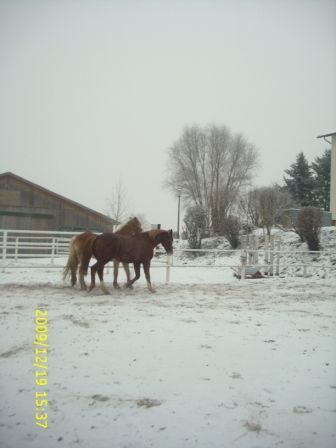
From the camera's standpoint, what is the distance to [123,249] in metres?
7.48

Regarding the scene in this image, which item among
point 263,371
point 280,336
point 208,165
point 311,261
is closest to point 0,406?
point 263,371

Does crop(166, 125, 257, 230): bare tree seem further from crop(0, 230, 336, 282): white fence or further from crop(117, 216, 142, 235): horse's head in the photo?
crop(117, 216, 142, 235): horse's head

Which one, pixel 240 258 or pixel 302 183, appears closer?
pixel 240 258

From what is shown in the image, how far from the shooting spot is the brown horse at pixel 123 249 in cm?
718

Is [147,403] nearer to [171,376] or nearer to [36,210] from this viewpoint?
[171,376]

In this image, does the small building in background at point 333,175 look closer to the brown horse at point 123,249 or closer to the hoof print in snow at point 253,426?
the brown horse at point 123,249

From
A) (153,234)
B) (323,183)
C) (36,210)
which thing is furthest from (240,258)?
(323,183)

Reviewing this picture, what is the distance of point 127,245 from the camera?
7.55m

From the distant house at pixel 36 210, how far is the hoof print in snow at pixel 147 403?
819 inches

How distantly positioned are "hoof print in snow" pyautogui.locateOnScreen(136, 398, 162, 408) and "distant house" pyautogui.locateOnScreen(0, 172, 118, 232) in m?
20.8

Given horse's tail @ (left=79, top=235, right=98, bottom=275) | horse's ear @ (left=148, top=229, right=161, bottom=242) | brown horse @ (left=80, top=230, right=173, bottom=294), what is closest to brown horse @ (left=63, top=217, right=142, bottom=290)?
horse's tail @ (left=79, top=235, right=98, bottom=275)

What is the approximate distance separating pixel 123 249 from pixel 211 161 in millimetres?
25915

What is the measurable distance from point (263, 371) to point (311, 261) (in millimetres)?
13578

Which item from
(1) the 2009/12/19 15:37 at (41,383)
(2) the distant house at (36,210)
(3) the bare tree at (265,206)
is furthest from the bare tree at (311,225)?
(1) the 2009/12/19 15:37 at (41,383)
